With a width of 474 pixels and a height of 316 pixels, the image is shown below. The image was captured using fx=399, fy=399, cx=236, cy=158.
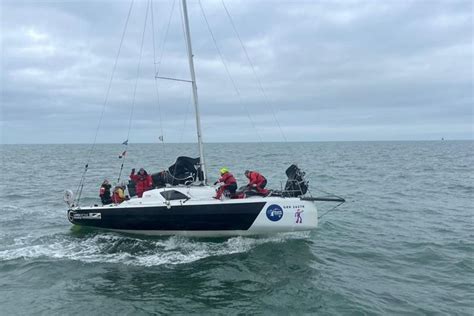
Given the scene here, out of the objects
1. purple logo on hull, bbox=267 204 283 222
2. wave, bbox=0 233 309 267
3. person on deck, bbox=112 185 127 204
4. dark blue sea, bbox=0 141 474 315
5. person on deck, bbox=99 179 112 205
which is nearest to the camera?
dark blue sea, bbox=0 141 474 315

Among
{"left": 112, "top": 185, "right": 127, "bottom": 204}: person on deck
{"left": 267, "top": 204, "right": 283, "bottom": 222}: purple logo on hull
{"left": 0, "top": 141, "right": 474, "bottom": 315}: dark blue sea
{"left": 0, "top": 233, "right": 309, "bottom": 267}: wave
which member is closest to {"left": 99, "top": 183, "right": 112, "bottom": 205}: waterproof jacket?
{"left": 112, "top": 185, "right": 127, "bottom": 204}: person on deck

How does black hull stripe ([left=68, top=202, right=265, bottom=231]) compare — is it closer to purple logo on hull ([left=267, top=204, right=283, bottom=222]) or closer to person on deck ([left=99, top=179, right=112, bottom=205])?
purple logo on hull ([left=267, top=204, right=283, bottom=222])

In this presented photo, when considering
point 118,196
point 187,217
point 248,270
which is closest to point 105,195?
point 118,196

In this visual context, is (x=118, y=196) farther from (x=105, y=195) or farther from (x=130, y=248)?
(x=130, y=248)

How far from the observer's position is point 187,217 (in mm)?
12289

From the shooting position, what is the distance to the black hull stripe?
1206 centimetres

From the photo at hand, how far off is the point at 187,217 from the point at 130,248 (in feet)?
6.38

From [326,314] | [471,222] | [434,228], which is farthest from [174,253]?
[471,222]

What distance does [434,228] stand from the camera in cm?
1466

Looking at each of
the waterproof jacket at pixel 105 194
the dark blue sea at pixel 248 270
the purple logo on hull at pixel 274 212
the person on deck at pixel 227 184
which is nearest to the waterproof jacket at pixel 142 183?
the waterproof jacket at pixel 105 194

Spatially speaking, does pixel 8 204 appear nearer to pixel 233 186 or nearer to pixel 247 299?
pixel 233 186

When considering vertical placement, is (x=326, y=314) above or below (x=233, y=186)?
below

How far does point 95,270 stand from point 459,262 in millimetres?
9790

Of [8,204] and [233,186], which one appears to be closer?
[233,186]
